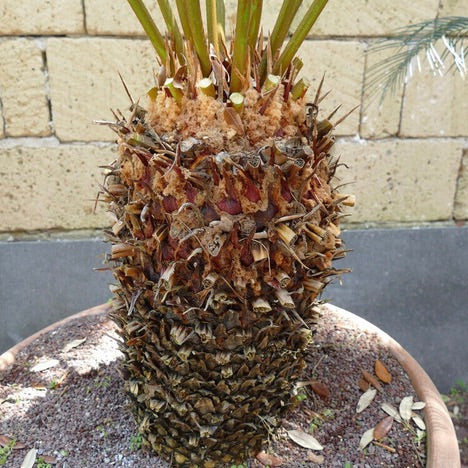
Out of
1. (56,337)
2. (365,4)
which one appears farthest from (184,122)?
(365,4)

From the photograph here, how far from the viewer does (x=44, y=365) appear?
133 centimetres

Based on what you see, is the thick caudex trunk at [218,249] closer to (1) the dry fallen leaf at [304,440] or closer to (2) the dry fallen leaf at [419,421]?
(1) the dry fallen leaf at [304,440]

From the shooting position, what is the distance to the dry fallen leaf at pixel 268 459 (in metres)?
1.08

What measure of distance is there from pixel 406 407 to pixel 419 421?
44 millimetres

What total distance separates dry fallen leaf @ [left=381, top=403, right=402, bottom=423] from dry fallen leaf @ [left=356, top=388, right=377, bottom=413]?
0.11 ft

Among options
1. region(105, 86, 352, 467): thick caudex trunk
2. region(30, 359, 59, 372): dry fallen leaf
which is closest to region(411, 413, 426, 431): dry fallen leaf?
region(105, 86, 352, 467): thick caudex trunk

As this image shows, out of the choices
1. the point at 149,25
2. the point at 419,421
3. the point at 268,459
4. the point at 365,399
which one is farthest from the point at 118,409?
the point at 149,25

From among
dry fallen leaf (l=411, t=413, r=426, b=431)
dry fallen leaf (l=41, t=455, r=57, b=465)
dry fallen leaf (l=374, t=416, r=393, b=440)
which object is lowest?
dry fallen leaf (l=41, t=455, r=57, b=465)

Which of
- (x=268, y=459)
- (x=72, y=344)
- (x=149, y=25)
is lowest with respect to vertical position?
(x=268, y=459)

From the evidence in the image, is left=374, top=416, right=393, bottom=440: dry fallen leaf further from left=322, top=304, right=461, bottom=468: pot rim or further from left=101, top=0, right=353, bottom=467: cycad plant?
left=101, top=0, right=353, bottom=467: cycad plant

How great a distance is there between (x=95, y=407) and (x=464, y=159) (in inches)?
63.7

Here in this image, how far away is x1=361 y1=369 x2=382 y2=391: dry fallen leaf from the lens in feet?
4.10

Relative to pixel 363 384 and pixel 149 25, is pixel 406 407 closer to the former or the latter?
pixel 363 384

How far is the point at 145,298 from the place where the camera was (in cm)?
90
